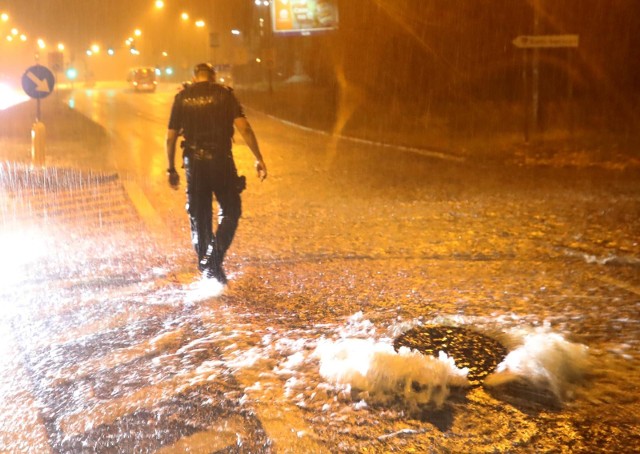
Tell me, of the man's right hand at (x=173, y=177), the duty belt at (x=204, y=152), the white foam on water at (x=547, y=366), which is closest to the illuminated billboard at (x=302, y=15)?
the man's right hand at (x=173, y=177)

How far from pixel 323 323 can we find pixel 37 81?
37.4 feet

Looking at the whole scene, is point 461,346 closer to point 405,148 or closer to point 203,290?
point 203,290

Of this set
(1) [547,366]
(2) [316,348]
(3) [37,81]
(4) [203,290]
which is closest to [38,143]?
(3) [37,81]

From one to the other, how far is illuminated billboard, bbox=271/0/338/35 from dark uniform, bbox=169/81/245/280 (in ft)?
123

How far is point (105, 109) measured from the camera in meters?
34.3

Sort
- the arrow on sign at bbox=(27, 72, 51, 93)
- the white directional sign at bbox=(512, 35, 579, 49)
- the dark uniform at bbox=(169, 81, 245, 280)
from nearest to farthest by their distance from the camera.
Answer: the dark uniform at bbox=(169, 81, 245, 280)
the arrow on sign at bbox=(27, 72, 51, 93)
the white directional sign at bbox=(512, 35, 579, 49)

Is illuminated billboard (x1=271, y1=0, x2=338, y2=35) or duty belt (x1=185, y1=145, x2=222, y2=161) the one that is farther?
illuminated billboard (x1=271, y1=0, x2=338, y2=35)

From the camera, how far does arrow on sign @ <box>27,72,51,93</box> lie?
48.8 ft

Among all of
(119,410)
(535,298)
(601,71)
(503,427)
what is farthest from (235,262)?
(601,71)

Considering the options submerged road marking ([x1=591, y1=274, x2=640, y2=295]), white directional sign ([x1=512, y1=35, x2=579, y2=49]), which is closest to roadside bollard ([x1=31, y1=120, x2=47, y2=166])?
white directional sign ([x1=512, y1=35, x2=579, y2=49])

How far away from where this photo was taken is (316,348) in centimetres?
504

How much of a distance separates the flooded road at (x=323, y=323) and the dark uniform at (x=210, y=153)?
528 millimetres

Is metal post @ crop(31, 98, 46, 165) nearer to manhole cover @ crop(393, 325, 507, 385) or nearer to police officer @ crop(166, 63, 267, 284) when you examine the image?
police officer @ crop(166, 63, 267, 284)

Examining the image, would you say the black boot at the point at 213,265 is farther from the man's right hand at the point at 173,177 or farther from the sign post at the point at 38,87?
the sign post at the point at 38,87
